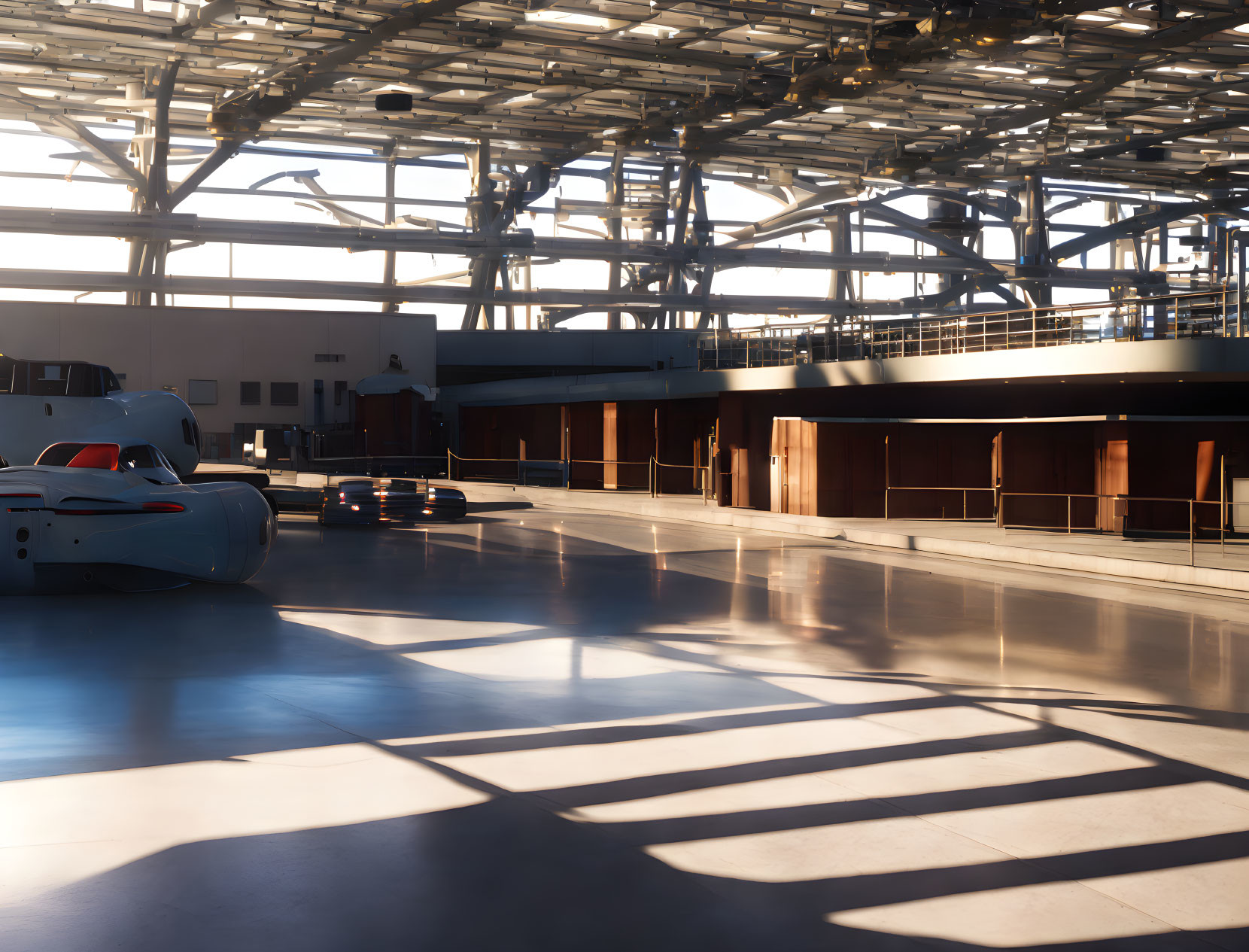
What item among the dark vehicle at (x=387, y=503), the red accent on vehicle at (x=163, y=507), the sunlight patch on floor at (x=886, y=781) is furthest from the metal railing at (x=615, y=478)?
the sunlight patch on floor at (x=886, y=781)

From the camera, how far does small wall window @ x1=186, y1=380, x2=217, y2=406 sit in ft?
150

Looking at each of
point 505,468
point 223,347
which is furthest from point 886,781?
point 223,347

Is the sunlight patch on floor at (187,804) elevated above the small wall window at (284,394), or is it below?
below

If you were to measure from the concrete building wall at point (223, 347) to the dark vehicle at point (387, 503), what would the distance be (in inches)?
803

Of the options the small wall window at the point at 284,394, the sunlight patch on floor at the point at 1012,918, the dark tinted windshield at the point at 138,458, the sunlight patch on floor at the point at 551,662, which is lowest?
the sunlight patch on floor at the point at 551,662

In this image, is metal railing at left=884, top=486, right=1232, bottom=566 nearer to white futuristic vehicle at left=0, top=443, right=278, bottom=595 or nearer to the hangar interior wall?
the hangar interior wall

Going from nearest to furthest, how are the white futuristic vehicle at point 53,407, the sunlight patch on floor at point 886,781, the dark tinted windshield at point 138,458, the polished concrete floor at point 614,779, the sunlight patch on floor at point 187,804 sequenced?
the polished concrete floor at point 614,779 → the sunlight patch on floor at point 187,804 → the sunlight patch on floor at point 886,781 → the dark tinted windshield at point 138,458 → the white futuristic vehicle at point 53,407

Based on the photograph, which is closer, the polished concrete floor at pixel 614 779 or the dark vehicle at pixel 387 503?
the polished concrete floor at pixel 614 779

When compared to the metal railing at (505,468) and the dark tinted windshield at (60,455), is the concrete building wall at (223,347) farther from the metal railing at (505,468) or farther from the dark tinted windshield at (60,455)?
the dark tinted windshield at (60,455)

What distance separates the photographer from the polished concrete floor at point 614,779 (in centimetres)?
485

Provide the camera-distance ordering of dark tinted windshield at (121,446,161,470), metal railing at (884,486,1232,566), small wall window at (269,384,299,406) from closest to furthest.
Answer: dark tinted windshield at (121,446,161,470) < metal railing at (884,486,1232,566) < small wall window at (269,384,299,406)

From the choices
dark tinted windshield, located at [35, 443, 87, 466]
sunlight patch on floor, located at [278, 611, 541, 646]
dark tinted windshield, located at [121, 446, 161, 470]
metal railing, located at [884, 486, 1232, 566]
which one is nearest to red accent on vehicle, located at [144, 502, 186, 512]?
dark tinted windshield, located at [121, 446, 161, 470]

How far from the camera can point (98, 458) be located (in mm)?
14148

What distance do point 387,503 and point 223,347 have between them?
23.4m
